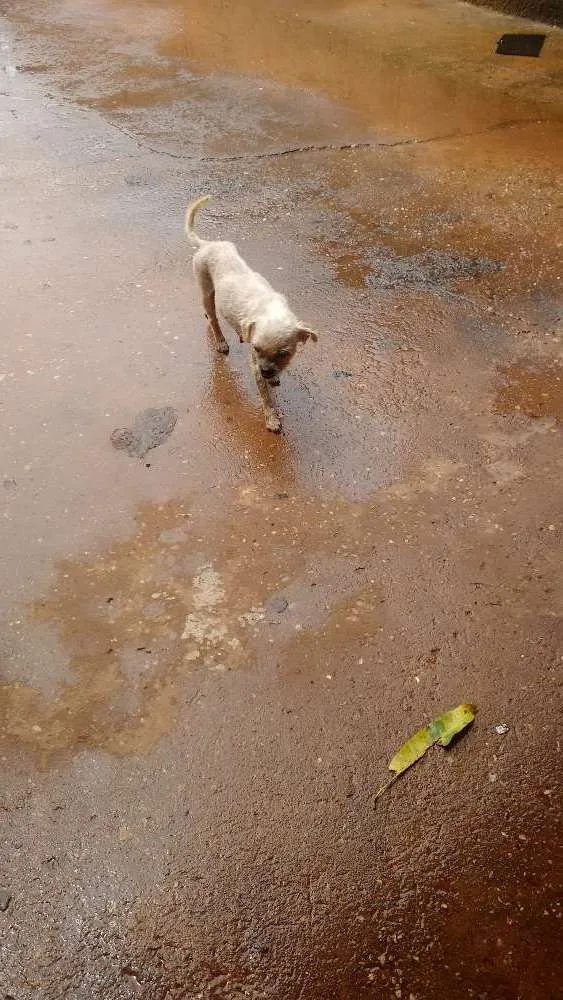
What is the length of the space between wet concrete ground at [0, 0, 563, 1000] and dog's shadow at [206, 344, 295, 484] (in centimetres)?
3

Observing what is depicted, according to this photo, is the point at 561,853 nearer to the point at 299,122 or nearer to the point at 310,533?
the point at 310,533

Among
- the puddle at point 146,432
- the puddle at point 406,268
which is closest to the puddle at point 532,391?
the puddle at point 406,268

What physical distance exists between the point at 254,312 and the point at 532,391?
2.14 m

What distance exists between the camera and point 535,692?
3.41 m

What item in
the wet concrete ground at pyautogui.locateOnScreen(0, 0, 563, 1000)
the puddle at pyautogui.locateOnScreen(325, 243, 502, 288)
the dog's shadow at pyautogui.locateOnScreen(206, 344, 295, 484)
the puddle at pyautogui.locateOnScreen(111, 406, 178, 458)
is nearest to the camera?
the wet concrete ground at pyautogui.locateOnScreen(0, 0, 563, 1000)

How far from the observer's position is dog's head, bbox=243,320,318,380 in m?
4.18

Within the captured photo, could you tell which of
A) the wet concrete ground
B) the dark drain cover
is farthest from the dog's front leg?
the dark drain cover

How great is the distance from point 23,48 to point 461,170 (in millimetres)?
7976

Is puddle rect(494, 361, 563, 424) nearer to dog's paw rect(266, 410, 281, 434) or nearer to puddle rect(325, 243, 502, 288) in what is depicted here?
puddle rect(325, 243, 502, 288)

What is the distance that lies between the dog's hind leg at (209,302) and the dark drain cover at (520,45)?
8207 millimetres

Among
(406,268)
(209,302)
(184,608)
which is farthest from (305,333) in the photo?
(406,268)

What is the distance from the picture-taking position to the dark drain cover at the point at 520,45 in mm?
10312

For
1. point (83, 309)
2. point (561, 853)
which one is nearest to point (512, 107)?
point (83, 309)

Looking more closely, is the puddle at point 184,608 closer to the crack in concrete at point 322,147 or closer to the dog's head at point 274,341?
the dog's head at point 274,341
